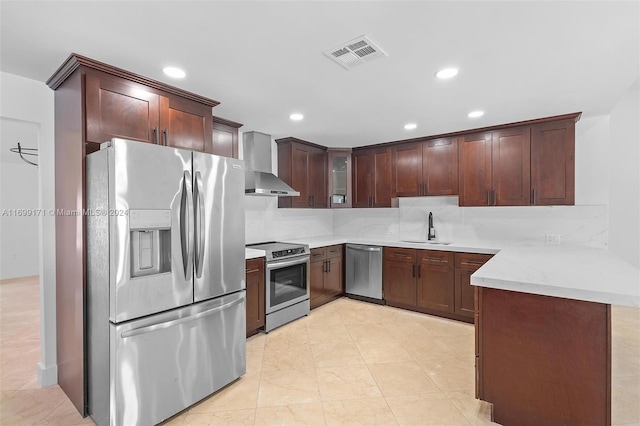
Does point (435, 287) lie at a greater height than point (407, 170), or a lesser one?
lesser

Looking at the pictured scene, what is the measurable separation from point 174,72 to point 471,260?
11.9 ft

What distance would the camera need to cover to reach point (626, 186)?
3.87 m

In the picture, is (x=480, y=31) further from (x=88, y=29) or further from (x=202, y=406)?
(x=202, y=406)

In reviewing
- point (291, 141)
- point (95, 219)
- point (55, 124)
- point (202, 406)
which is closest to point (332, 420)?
point (202, 406)

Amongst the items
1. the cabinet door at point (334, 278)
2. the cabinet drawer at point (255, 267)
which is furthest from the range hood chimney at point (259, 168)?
the cabinet door at point (334, 278)

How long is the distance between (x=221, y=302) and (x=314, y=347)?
4.01ft

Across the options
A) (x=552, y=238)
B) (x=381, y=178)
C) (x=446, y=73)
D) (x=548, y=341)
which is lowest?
(x=548, y=341)

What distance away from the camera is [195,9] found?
5.12 ft

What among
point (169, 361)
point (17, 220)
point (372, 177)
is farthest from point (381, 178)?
point (17, 220)

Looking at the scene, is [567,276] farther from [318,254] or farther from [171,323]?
[318,254]

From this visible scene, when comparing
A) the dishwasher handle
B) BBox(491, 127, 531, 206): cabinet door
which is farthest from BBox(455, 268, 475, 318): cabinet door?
the dishwasher handle

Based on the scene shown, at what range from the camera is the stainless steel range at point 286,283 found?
3.46 m

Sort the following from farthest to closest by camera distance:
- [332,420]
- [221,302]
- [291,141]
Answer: [291,141], [221,302], [332,420]

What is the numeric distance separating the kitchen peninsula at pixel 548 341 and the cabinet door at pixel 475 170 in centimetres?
189
